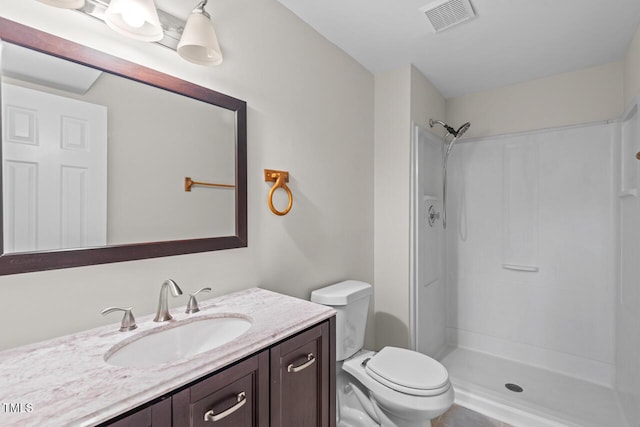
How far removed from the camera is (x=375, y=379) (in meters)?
1.60

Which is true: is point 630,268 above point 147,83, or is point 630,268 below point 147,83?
below

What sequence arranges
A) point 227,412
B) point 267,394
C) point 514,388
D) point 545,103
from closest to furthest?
point 227,412
point 267,394
point 514,388
point 545,103

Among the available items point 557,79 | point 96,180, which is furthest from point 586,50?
point 96,180

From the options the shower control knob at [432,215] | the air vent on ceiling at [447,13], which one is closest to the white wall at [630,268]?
the air vent on ceiling at [447,13]

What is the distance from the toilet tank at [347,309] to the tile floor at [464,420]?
696 mm

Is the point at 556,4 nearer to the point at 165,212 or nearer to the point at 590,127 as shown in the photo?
the point at 590,127

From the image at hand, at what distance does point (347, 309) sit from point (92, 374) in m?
1.24

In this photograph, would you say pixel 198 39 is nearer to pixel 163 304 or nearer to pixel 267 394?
pixel 163 304

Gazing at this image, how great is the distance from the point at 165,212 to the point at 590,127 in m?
2.96

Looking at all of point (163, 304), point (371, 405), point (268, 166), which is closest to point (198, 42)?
point (268, 166)

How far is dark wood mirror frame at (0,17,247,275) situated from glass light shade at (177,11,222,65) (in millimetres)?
104

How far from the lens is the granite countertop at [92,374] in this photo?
0.58 metres

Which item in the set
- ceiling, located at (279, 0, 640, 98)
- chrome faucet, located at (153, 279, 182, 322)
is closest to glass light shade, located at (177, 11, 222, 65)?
ceiling, located at (279, 0, 640, 98)

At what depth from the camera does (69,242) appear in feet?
3.04
